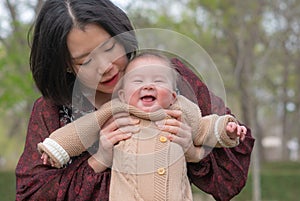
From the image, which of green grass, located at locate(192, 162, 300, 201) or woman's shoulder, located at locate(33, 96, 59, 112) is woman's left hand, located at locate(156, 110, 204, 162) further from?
green grass, located at locate(192, 162, 300, 201)

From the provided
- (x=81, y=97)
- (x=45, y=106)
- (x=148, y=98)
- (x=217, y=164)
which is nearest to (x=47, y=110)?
(x=45, y=106)

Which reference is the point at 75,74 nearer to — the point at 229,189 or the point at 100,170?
the point at 100,170

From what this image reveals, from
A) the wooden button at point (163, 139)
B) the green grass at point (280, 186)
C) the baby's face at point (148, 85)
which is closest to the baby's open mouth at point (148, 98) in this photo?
the baby's face at point (148, 85)

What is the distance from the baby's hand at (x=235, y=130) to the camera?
2225 millimetres

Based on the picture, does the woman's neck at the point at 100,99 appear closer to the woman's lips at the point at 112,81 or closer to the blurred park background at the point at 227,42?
the woman's lips at the point at 112,81

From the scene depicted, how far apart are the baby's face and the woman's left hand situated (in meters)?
0.05

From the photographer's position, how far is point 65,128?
2.29 m

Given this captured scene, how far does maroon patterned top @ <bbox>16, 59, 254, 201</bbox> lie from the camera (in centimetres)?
225

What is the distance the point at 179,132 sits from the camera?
218cm

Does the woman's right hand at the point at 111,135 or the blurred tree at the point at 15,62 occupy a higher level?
the blurred tree at the point at 15,62

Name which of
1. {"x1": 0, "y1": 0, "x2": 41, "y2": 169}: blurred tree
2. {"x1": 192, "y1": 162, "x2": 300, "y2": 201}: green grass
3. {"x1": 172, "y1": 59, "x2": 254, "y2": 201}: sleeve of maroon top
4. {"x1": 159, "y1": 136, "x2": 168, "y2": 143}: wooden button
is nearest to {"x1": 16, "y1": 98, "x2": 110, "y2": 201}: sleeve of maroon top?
{"x1": 159, "y1": 136, "x2": 168, "y2": 143}: wooden button

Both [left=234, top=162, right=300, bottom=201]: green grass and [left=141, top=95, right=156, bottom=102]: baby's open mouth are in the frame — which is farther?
[left=234, top=162, right=300, bottom=201]: green grass

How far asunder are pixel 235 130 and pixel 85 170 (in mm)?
568

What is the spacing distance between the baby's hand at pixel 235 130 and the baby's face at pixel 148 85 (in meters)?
0.23
